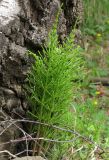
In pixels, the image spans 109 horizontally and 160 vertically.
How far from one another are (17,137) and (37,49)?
0.65 metres

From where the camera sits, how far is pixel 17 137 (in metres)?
3.21

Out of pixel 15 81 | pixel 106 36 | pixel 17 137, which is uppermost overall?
pixel 15 81

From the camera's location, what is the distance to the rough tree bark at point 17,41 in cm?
299

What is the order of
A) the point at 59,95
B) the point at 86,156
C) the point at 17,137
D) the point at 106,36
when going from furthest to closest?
the point at 106,36 < the point at 86,156 < the point at 17,137 < the point at 59,95

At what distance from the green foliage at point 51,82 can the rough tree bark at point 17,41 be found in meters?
0.08

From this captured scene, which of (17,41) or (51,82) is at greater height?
(17,41)

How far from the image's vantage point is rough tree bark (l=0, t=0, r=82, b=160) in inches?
118

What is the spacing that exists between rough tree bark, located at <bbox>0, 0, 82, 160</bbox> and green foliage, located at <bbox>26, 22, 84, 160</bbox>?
0.26ft

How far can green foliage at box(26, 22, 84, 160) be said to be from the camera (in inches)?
117

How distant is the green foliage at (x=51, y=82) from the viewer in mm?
2961

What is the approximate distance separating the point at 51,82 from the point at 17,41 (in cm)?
38

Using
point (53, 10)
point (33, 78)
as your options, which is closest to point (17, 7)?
point (53, 10)

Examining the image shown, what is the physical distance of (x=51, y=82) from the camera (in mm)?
2967

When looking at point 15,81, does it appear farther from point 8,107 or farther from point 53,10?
point 53,10
